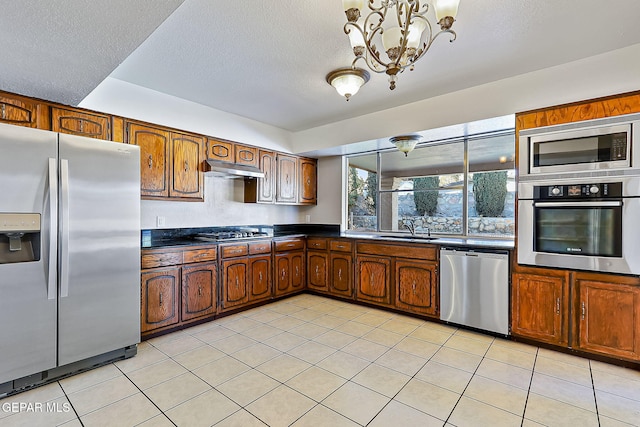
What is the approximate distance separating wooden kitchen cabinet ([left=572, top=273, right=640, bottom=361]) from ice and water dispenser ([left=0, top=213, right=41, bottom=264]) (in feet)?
14.1

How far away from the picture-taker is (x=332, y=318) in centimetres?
372

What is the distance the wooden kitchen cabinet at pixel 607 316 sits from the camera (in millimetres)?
2496

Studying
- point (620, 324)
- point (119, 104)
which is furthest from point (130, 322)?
point (620, 324)

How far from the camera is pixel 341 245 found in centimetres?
443

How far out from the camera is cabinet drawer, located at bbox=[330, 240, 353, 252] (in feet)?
14.3

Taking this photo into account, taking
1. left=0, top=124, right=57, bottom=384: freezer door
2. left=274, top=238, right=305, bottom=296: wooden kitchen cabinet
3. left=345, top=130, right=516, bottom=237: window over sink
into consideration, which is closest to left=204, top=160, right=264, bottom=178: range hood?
left=274, top=238, right=305, bottom=296: wooden kitchen cabinet

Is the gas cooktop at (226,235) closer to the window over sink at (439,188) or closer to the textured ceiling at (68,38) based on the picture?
the window over sink at (439,188)

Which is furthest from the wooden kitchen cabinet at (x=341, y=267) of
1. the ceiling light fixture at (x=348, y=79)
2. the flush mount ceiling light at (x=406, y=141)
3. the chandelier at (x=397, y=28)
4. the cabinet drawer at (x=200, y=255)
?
the chandelier at (x=397, y=28)

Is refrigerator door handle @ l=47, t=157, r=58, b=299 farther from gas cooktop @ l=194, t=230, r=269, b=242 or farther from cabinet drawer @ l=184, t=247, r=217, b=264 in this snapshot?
gas cooktop @ l=194, t=230, r=269, b=242

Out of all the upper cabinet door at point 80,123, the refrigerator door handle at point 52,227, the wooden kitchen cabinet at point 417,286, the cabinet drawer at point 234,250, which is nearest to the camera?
the refrigerator door handle at point 52,227

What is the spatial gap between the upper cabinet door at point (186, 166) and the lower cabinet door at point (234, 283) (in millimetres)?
897

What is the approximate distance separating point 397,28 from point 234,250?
9.48 ft

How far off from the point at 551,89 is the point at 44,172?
163 inches

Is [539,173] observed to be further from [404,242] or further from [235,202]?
[235,202]
